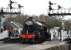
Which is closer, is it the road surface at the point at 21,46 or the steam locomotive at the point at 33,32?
the road surface at the point at 21,46

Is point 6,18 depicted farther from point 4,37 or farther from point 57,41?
point 57,41

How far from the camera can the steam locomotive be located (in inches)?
297

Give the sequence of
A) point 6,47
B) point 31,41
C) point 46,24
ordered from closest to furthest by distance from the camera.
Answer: point 6,47, point 31,41, point 46,24

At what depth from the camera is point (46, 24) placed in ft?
27.1

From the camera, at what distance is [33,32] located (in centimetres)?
771

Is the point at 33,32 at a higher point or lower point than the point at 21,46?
higher

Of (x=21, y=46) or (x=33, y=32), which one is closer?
(x=33, y=32)

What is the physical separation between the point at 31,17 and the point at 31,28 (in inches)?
29.8

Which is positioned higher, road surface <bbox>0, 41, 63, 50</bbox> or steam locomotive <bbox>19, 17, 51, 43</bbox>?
steam locomotive <bbox>19, 17, 51, 43</bbox>

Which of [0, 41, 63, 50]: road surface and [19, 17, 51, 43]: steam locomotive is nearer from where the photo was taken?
[0, 41, 63, 50]: road surface

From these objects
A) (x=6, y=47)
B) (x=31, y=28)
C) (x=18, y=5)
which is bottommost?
(x=6, y=47)

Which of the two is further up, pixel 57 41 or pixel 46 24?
pixel 46 24

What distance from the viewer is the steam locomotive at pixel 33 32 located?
756 cm

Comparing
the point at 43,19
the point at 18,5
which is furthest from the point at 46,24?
the point at 18,5
